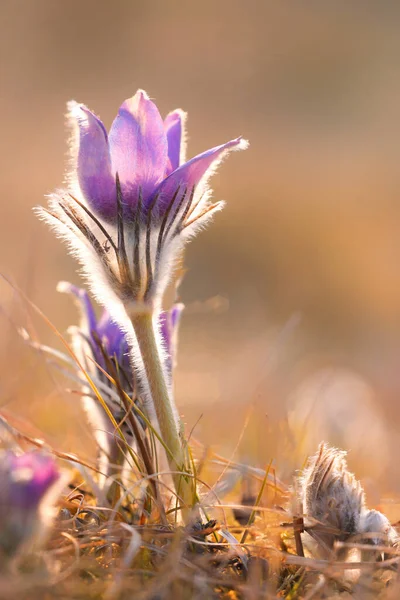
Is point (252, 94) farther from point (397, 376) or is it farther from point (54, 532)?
point (54, 532)

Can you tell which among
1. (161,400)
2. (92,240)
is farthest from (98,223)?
(161,400)

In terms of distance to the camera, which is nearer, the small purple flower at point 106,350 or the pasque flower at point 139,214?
the pasque flower at point 139,214

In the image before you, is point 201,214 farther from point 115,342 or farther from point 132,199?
point 115,342

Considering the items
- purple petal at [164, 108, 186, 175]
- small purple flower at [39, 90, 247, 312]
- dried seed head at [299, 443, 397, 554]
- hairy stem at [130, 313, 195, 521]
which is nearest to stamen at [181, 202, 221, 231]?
small purple flower at [39, 90, 247, 312]

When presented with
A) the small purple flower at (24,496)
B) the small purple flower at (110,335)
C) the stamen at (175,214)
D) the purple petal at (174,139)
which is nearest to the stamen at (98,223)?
the stamen at (175,214)

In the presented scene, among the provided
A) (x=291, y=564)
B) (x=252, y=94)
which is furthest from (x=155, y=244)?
(x=252, y=94)

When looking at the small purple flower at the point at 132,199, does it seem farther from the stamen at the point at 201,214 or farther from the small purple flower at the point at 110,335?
the small purple flower at the point at 110,335

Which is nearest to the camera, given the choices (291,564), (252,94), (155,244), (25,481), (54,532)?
(25,481)
